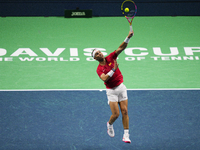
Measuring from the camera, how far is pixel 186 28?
16.4 m

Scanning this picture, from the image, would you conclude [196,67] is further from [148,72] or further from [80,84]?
[80,84]

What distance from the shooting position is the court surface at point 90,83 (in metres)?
9.46

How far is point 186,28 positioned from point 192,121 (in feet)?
24.0

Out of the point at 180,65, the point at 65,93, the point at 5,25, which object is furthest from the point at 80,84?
the point at 5,25

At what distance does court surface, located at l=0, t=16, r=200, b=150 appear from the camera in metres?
9.46

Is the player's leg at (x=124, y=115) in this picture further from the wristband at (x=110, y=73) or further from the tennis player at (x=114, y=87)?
the wristband at (x=110, y=73)
